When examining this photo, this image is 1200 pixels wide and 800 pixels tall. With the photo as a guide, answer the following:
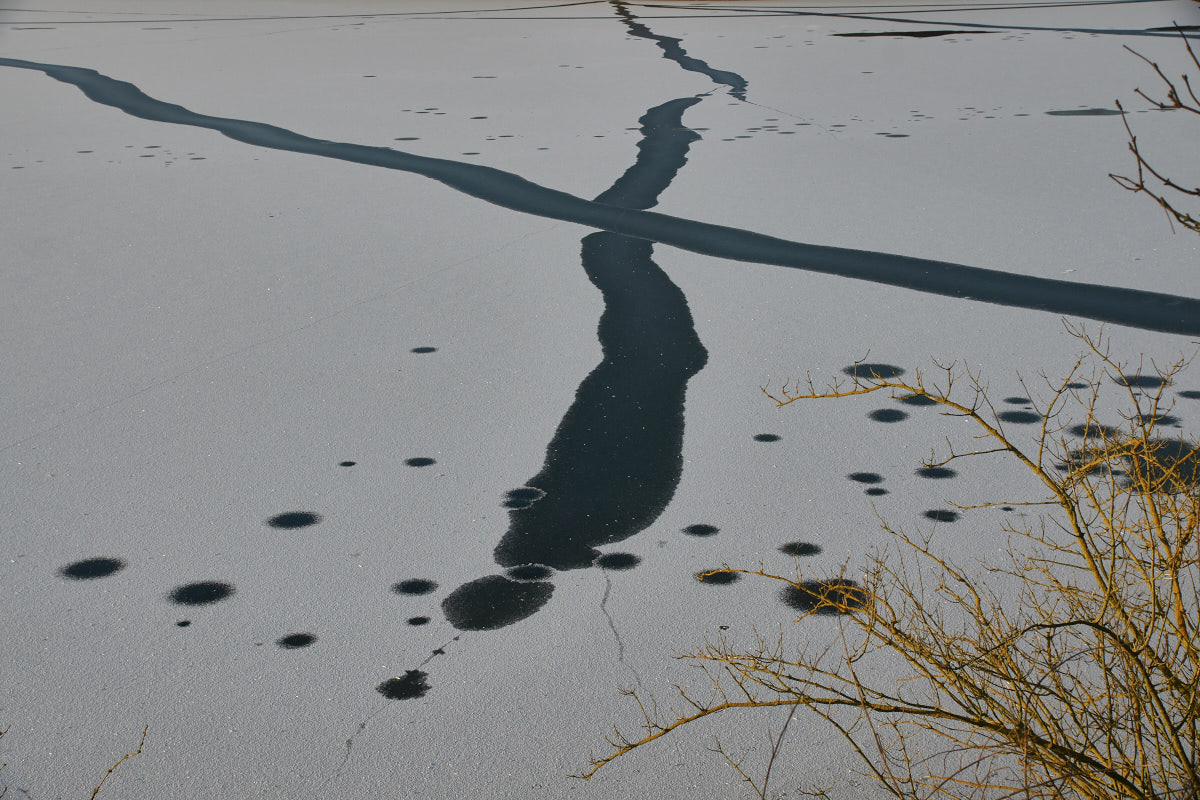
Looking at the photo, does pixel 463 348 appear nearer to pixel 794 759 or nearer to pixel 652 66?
pixel 794 759

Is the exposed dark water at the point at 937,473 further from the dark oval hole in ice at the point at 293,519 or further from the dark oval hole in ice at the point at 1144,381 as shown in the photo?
the dark oval hole in ice at the point at 293,519

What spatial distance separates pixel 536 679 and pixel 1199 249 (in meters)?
3.80

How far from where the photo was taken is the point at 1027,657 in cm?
149

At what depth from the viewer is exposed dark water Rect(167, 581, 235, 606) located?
2.46m

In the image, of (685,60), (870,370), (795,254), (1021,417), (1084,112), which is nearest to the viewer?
(1021,417)

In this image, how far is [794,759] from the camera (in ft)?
6.61

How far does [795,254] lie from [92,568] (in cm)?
310

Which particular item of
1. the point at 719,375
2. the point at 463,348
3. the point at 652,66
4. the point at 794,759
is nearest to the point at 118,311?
the point at 463,348

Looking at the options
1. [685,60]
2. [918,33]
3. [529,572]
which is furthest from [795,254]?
[918,33]

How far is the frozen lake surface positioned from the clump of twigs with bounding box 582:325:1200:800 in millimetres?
97

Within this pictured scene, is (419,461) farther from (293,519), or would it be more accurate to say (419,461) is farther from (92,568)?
(92,568)

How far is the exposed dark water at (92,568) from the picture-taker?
101 inches

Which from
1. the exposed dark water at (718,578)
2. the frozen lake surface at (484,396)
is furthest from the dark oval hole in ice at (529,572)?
the exposed dark water at (718,578)

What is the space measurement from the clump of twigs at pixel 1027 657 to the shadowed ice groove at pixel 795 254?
953mm
